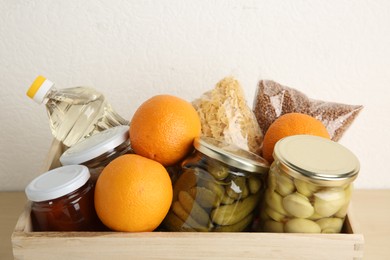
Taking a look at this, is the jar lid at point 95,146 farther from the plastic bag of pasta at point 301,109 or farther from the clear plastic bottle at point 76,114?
the plastic bag of pasta at point 301,109

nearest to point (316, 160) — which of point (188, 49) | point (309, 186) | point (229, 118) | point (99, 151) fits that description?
point (309, 186)

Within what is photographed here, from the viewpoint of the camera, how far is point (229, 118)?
0.70 metres

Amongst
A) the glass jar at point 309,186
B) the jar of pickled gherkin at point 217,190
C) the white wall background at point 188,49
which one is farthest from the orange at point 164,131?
the white wall background at point 188,49

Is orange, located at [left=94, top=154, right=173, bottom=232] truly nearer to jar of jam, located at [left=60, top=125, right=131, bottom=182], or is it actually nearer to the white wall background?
jar of jam, located at [left=60, top=125, right=131, bottom=182]

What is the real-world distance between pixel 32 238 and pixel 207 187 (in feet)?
0.72

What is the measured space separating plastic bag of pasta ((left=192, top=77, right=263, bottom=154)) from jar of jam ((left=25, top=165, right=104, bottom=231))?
192 millimetres

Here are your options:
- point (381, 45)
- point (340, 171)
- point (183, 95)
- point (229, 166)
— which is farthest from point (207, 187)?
point (381, 45)

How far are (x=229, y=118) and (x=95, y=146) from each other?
0.19 meters

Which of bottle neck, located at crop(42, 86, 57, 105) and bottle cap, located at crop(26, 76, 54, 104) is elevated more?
bottle cap, located at crop(26, 76, 54, 104)

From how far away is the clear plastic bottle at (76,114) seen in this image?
76 centimetres

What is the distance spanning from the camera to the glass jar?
0.56 meters

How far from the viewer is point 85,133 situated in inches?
30.5

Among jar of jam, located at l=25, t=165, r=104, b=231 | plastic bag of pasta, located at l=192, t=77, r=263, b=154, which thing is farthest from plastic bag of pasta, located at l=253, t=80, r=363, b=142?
jar of jam, located at l=25, t=165, r=104, b=231

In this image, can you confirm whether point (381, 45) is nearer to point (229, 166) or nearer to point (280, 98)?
point (280, 98)
